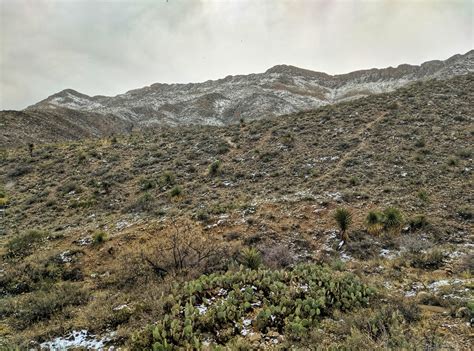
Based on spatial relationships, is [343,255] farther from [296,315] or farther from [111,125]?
[111,125]

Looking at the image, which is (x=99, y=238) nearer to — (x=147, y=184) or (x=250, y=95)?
(x=147, y=184)

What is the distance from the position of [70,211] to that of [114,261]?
7.66m

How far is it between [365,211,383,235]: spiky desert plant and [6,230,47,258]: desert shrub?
42.5ft

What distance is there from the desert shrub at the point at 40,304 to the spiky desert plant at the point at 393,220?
1040cm

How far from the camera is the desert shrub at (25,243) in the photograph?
1212 centimetres

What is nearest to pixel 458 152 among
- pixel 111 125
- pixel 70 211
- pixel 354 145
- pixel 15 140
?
pixel 354 145

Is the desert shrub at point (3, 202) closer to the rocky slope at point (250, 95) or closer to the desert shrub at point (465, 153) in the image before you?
the desert shrub at point (465, 153)

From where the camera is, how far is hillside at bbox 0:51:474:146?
47.5 meters

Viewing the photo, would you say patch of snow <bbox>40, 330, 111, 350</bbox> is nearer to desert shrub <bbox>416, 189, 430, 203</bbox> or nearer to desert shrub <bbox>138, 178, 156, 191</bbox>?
desert shrub <bbox>138, 178, 156, 191</bbox>

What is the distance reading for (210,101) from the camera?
70.4 metres

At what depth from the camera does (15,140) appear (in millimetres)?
37875

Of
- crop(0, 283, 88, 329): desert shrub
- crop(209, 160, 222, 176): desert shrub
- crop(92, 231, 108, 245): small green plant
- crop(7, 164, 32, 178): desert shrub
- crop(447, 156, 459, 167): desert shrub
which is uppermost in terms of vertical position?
crop(7, 164, 32, 178): desert shrub

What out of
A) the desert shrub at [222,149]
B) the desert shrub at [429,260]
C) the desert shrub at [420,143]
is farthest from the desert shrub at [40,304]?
the desert shrub at [420,143]

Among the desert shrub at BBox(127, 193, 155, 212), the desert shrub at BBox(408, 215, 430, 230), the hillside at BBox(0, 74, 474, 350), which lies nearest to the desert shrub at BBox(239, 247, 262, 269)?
the hillside at BBox(0, 74, 474, 350)
